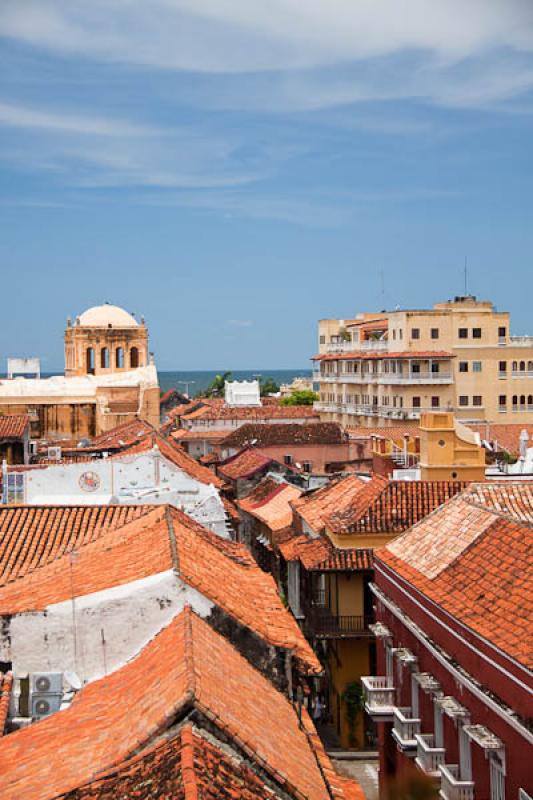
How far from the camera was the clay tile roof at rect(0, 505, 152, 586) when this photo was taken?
70.6 ft

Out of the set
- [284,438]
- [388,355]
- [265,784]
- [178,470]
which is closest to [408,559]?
[265,784]

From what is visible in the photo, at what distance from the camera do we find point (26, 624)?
15258 millimetres

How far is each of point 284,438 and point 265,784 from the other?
50740 mm

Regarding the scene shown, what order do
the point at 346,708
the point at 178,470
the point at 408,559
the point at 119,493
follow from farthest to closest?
the point at 178,470, the point at 119,493, the point at 346,708, the point at 408,559

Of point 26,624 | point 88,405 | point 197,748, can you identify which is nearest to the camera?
point 197,748

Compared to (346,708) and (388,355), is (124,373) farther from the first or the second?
(346,708)

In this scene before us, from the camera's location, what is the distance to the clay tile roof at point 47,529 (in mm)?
21506

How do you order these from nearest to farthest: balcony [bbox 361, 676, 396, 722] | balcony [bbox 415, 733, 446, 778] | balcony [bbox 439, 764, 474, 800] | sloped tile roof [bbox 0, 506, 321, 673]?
balcony [bbox 439, 764, 474, 800]
sloped tile roof [bbox 0, 506, 321, 673]
balcony [bbox 415, 733, 446, 778]
balcony [bbox 361, 676, 396, 722]

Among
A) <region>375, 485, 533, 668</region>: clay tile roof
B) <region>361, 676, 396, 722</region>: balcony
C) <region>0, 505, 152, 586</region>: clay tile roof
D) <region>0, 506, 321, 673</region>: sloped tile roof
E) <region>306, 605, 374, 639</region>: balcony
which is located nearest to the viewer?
<region>375, 485, 533, 668</region>: clay tile roof

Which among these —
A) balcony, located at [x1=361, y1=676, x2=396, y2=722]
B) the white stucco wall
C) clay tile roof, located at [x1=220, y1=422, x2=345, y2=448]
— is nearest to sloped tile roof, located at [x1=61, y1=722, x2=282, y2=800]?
the white stucco wall

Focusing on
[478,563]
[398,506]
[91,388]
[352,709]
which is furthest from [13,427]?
[478,563]

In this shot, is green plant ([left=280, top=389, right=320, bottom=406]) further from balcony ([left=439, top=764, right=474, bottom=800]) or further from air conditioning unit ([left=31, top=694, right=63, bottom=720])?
air conditioning unit ([left=31, top=694, right=63, bottom=720])

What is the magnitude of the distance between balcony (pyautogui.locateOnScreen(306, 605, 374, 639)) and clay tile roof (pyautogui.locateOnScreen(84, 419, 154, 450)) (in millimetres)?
18820

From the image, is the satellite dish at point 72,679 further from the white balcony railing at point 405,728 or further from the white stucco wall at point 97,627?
the white balcony railing at point 405,728
